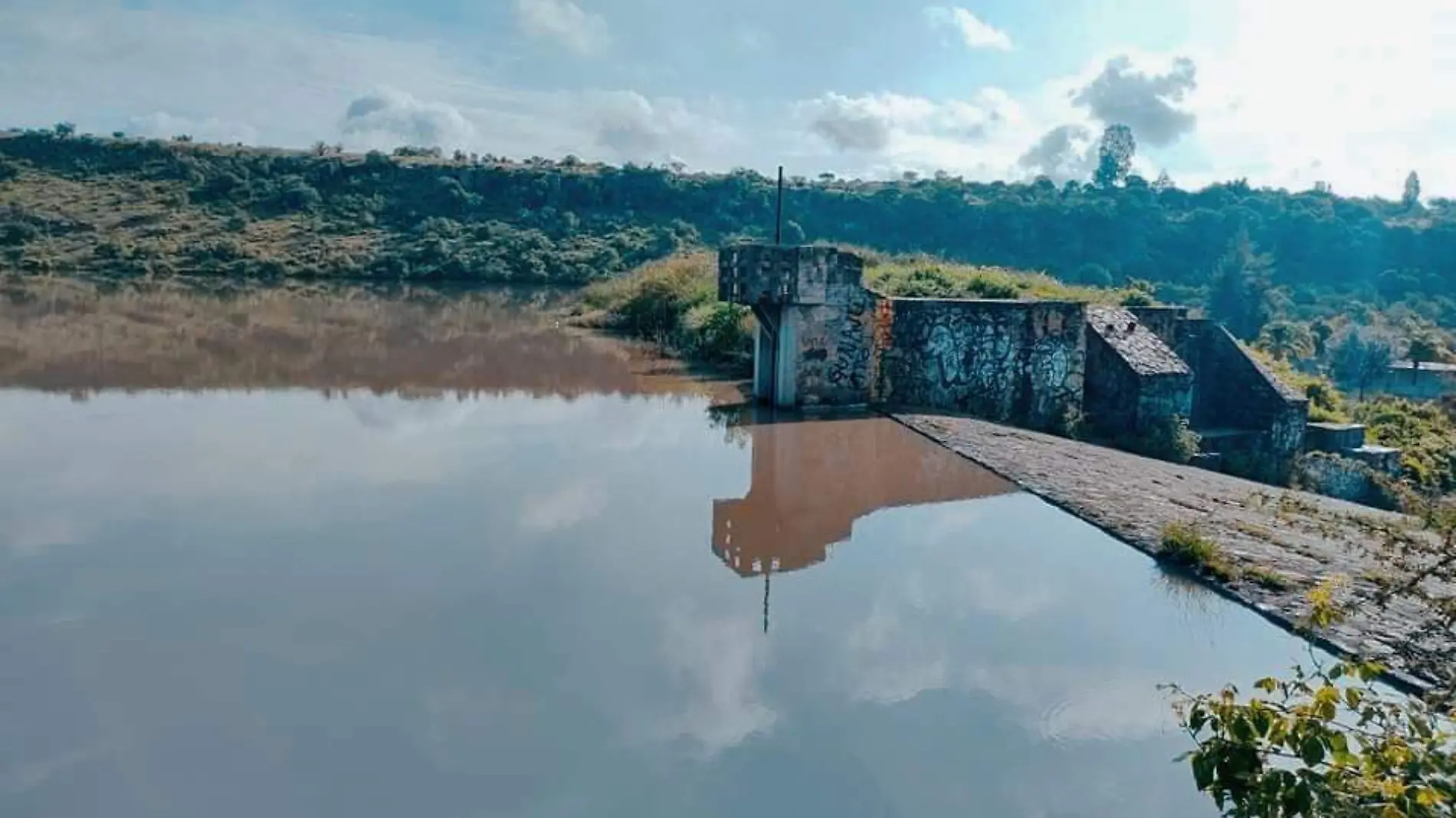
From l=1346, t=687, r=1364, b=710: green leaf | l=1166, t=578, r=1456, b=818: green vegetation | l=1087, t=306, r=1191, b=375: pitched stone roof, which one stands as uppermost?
l=1087, t=306, r=1191, b=375: pitched stone roof

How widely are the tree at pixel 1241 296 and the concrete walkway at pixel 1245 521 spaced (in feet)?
125

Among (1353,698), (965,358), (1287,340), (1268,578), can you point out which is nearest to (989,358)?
(965,358)

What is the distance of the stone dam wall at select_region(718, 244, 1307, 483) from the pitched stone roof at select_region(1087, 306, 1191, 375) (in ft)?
0.09

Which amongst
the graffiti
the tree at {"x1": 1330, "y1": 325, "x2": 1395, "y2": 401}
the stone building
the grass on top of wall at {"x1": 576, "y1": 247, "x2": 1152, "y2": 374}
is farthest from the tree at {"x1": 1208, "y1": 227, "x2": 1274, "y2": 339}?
the graffiti

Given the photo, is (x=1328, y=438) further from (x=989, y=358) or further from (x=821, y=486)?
(x=821, y=486)

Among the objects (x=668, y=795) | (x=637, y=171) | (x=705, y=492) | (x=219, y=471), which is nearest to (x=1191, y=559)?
(x=705, y=492)

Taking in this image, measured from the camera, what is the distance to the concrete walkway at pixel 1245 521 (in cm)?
731

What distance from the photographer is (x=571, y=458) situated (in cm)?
1345

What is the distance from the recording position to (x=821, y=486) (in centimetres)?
1257

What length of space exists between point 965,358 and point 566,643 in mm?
11762

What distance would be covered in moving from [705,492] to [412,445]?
13.7 feet

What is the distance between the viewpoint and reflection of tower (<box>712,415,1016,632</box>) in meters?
10.0

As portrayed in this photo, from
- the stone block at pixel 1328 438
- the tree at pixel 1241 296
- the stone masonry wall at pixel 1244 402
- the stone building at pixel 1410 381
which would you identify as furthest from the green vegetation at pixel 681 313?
the tree at pixel 1241 296

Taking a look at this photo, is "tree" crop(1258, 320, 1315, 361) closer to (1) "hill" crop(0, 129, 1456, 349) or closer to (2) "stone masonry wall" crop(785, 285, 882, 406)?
(1) "hill" crop(0, 129, 1456, 349)
